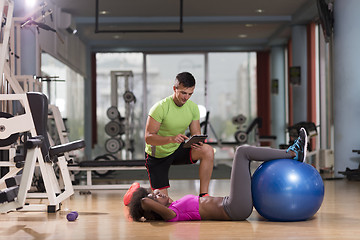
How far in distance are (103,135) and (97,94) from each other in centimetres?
94

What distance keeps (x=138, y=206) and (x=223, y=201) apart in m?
0.53

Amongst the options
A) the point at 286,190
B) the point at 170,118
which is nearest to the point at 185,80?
the point at 170,118

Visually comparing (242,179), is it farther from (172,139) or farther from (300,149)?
(172,139)

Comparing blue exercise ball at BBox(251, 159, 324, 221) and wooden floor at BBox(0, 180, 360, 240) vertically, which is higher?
blue exercise ball at BBox(251, 159, 324, 221)

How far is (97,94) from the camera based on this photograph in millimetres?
12352

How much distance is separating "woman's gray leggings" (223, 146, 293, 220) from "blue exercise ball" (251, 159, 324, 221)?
0.07 meters

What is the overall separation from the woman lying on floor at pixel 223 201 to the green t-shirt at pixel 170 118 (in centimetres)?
63

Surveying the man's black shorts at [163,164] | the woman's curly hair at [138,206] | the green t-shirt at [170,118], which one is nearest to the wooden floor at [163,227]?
the woman's curly hair at [138,206]

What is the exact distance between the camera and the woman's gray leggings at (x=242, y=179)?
3.28 meters

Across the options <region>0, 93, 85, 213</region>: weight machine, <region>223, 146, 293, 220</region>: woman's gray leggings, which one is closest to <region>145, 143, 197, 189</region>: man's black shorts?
<region>0, 93, 85, 213</region>: weight machine

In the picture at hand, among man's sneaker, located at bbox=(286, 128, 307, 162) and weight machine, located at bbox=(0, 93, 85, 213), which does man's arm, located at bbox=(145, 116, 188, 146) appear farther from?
man's sneaker, located at bbox=(286, 128, 307, 162)

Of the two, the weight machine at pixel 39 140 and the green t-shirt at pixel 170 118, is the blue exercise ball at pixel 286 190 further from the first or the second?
the weight machine at pixel 39 140

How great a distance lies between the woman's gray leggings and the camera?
10.8ft

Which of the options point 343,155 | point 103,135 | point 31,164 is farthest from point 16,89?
point 103,135
